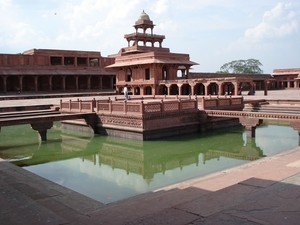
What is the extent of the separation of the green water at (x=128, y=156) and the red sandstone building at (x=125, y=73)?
45.4ft

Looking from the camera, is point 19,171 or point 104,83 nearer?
point 19,171

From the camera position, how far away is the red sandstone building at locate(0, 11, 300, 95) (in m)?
32.4

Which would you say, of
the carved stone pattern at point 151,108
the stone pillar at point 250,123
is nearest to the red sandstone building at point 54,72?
the carved stone pattern at point 151,108

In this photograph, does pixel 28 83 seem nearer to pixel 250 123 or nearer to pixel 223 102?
pixel 223 102

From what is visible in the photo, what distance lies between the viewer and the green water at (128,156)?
9445 millimetres

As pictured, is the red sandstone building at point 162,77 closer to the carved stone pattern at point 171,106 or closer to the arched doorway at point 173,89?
the arched doorway at point 173,89

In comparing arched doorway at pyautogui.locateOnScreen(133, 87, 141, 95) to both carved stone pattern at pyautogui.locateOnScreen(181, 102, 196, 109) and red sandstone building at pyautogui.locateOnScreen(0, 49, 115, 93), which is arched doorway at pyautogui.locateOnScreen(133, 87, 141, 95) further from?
carved stone pattern at pyautogui.locateOnScreen(181, 102, 196, 109)

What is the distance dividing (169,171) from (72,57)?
3467 cm

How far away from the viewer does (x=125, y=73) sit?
36.6m

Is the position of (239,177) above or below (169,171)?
above

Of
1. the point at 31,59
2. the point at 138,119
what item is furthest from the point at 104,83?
the point at 138,119

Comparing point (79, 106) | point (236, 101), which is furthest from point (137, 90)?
point (79, 106)

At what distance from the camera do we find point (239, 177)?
270 inches

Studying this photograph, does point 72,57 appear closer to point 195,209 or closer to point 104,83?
point 104,83
